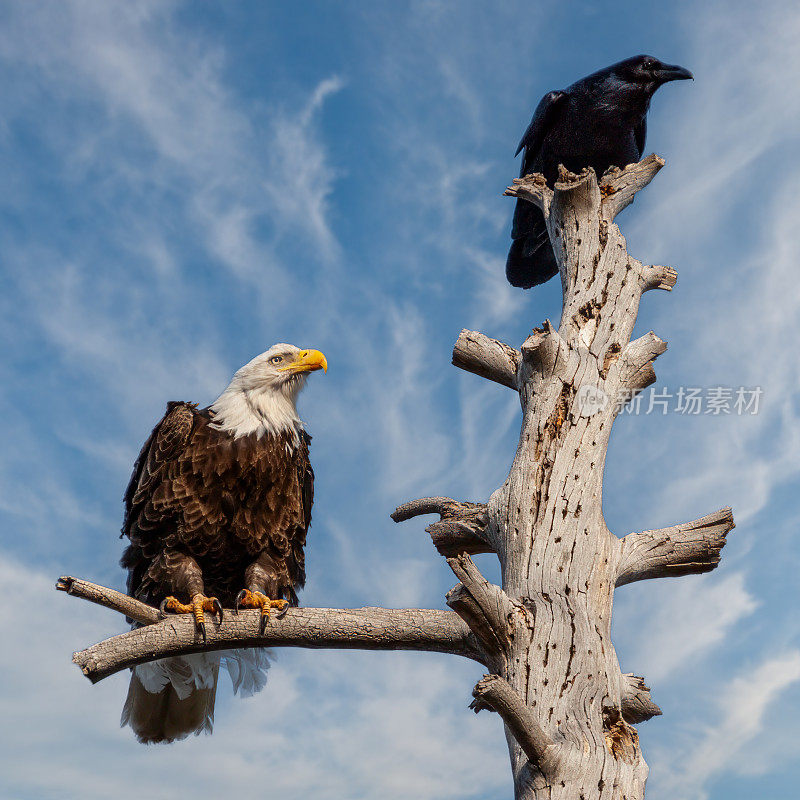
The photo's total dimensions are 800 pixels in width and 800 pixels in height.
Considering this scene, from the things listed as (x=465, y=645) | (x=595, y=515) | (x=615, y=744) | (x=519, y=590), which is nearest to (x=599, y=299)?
(x=595, y=515)

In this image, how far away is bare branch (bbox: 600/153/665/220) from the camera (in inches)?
202

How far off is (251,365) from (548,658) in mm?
2866

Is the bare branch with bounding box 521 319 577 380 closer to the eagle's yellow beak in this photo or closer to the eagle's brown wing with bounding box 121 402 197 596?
the eagle's yellow beak

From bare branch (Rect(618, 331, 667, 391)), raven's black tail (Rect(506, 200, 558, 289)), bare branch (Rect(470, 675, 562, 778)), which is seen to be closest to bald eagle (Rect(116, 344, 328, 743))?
bare branch (Rect(470, 675, 562, 778))

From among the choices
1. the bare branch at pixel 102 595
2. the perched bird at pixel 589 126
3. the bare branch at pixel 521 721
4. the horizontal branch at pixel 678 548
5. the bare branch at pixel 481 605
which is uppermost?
the perched bird at pixel 589 126

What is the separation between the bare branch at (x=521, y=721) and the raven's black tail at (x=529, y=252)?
16.3ft

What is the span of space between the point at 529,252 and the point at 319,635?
4652 millimetres

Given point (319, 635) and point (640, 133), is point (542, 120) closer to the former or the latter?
point (640, 133)

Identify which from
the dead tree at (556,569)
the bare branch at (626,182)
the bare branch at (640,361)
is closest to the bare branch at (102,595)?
the dead tree at (556,569)

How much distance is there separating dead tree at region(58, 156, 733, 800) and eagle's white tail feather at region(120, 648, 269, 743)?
1077 mm

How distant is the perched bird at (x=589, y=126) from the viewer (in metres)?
6.97

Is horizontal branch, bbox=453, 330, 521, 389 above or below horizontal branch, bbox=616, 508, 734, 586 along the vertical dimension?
above

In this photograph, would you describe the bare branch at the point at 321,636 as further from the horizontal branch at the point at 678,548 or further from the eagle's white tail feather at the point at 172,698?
the eagle's white tail feather at the point at 172,698

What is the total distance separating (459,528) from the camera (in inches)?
166
